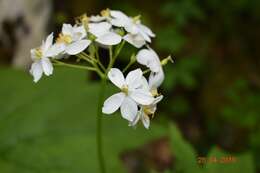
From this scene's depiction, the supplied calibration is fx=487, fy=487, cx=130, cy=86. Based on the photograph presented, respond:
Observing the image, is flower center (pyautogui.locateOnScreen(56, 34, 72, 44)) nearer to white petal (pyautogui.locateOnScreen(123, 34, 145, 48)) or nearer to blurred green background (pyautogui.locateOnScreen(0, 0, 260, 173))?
white petal (pyautogui.locateOnScreen(123, 34, 145, 48))

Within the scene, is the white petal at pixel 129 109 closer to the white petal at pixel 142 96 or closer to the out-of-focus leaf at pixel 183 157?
the white petal at pixel 142 96

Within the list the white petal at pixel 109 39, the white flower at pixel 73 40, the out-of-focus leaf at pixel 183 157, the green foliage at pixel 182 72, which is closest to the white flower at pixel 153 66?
the white petal at pixel 109 39

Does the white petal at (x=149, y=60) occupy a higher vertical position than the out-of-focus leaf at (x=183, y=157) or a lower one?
higher

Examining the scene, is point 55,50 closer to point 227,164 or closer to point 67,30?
point 67,30

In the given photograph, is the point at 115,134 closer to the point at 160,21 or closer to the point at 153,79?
the point at 153,79
